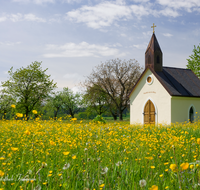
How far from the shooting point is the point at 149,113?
19.9 metres

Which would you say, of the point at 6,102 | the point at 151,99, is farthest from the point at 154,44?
the point at 6,102

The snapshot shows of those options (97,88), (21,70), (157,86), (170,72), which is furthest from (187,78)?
(21,70)

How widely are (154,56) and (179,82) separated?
12.4 feet

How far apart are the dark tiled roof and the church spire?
893mm

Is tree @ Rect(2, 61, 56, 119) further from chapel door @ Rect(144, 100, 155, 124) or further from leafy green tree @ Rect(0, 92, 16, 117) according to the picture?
chapel door @ Rect(144, 100, 155, 124)

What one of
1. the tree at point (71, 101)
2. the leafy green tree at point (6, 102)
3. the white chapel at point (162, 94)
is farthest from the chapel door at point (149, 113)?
the tree at point (71, 101)

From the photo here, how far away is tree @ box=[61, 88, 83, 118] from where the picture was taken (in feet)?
204

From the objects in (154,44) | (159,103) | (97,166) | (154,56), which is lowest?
(97,166)

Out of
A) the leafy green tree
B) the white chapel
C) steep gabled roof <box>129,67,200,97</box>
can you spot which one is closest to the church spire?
the white chapel

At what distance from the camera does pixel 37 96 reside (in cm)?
3491

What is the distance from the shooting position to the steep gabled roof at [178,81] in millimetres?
18728

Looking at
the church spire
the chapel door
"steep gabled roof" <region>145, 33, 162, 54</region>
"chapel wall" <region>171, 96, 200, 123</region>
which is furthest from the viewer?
"steep gabled roof" <region>145, 33, 162, 54</region>

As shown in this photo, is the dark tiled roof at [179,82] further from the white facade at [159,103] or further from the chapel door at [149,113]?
the chapel door at [149,113]

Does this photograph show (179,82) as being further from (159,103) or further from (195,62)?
(195,62)
